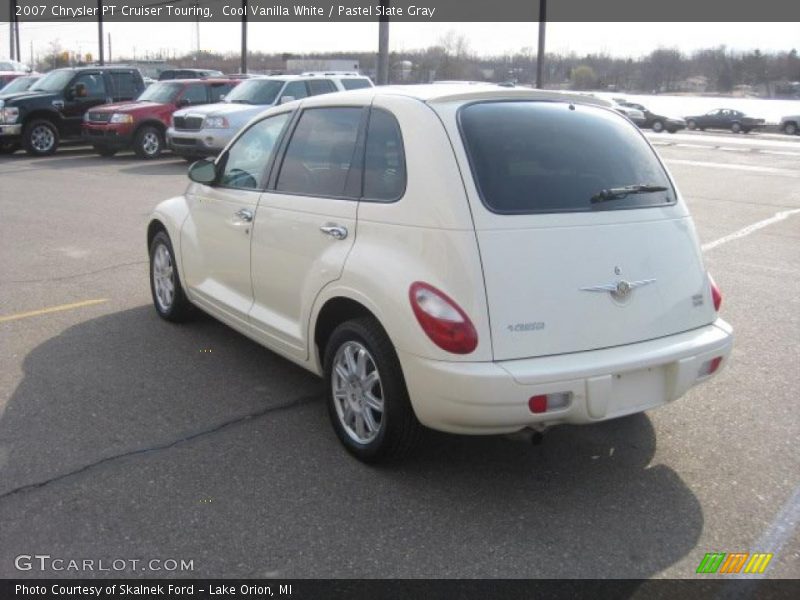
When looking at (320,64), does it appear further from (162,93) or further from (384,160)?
(384,160)

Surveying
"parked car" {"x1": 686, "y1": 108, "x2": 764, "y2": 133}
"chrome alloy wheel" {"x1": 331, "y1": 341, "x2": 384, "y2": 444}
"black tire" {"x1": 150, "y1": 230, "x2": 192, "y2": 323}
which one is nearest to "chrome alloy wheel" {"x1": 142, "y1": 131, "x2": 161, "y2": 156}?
"black tire" {"x1": 150, "y1": 230, "x2": 192, "y2": 323}

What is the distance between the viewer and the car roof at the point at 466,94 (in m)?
3.90

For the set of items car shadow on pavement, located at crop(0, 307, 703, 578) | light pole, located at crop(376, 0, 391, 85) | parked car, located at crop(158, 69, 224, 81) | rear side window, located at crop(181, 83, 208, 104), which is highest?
light pole, located at crop(376, 0, 391, 85)

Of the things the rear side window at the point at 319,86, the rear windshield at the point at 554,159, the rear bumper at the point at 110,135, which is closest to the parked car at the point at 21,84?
the rear bumper at the point at 110,135

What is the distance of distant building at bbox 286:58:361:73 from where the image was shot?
54138mm

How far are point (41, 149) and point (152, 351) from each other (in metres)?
16.7

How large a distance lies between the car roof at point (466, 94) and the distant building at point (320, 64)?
162ft

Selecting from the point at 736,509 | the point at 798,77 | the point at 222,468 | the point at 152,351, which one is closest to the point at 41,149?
the point at 152,351

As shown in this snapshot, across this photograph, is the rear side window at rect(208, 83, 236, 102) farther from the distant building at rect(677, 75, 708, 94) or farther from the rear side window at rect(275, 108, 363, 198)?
the distant building at rect(677, 75, 708, 94)

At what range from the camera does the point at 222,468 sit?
3.88 m

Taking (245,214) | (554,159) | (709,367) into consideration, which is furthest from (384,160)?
(709,367)

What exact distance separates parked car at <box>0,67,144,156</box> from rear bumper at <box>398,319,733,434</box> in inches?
735

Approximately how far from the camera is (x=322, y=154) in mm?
4379

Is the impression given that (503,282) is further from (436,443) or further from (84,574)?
(84,574)
